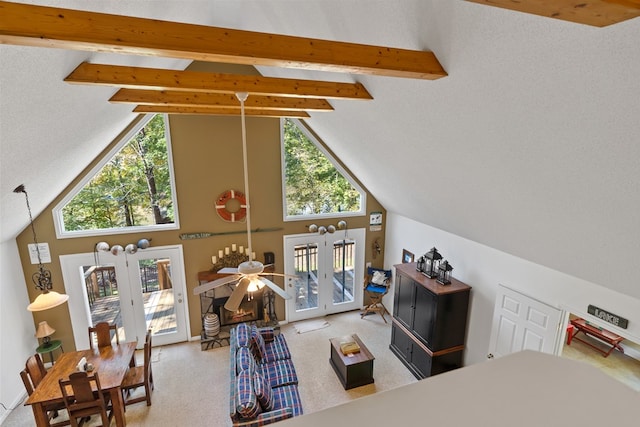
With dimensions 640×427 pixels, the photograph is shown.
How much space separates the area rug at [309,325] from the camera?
6508 millimetres

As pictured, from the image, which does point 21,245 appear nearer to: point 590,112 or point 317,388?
point 317,388

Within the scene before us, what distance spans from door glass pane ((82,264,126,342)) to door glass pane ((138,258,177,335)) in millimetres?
442

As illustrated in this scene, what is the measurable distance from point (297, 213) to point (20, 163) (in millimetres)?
4273

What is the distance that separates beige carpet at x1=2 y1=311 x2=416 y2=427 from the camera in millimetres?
4379

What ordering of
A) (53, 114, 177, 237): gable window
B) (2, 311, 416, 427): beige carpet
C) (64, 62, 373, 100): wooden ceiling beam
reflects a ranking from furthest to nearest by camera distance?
(53, 114, 177, 237): gable window → (2, 311, 416, 427): beige carpet → (64, 62, 373, 100): wooden ceiling beam

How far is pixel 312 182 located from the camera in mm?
6473

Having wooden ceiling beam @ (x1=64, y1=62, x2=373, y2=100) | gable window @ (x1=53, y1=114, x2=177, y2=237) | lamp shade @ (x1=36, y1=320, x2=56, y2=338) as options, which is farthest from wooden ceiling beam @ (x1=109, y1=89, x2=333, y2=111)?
lamp shade @ (x1=36, y1=320, x2=56, y2=338)

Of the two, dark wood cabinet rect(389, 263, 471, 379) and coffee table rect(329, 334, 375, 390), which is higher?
dark wood cabinet rect(389, 263, 471, 379)

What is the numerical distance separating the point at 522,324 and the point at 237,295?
3.65 metres

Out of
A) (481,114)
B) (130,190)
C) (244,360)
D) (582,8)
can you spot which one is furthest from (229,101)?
(582,8)

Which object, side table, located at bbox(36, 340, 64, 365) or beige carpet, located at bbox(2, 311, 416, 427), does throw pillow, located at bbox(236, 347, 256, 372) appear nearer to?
beige carpet, located at bbox(2, 311, 416, 427)

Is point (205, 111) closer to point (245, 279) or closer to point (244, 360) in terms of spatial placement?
point (245, 279)

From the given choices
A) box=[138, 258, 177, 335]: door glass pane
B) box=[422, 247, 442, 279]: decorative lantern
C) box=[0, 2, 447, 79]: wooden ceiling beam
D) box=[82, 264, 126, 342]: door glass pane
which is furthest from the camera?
box=[138, 258, 177, 335]: door glass pane

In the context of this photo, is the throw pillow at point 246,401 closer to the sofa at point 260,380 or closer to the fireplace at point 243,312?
the sofa at point 260,380
